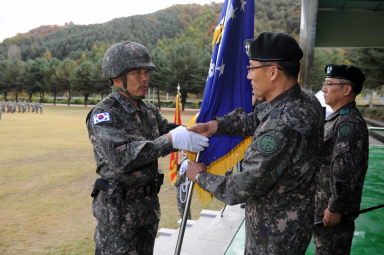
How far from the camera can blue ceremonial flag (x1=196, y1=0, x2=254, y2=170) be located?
254cm

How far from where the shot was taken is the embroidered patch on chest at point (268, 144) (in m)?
1.58

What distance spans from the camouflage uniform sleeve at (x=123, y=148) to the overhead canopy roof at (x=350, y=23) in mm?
7264

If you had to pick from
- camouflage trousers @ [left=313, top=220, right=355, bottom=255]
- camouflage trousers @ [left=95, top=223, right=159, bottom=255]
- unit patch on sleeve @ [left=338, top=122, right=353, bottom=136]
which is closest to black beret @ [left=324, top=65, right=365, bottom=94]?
unit patch on sleeve @ [left=338, top=122, right=353, bottom=136]

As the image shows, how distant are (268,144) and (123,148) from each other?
3.43ft

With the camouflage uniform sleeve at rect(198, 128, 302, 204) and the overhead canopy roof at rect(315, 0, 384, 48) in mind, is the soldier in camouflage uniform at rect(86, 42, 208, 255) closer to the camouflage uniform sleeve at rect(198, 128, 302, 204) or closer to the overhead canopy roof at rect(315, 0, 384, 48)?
the camouflage uniform sleeve at rect(198, 128, 302, 204)

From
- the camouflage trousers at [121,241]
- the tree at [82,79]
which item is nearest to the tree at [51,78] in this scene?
the tree at [82,79]

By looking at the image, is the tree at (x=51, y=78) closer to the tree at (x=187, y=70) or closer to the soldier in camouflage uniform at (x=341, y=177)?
the tree at (x=187, y=70)

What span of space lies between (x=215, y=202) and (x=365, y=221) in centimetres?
272

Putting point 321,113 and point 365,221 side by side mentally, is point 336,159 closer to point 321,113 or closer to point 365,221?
point 321,113

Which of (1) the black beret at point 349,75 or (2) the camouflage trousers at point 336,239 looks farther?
A: (1) the black beret at point 349,75

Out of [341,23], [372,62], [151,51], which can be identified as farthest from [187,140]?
[151,51]

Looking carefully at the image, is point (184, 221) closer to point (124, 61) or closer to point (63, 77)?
point (124, 61)

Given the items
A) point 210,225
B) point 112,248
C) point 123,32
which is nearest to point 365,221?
point 210,225

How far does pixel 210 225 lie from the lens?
4.59 meters
